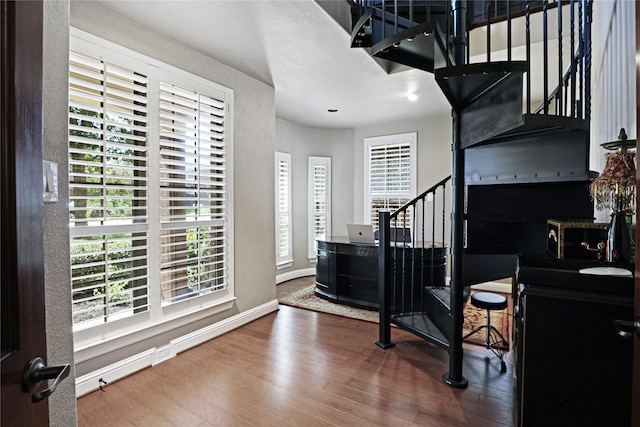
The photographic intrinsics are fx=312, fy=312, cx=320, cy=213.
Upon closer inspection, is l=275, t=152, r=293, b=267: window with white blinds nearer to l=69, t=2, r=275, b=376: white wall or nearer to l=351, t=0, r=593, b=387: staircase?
l=69, t=2, r=275, b=376: white wall

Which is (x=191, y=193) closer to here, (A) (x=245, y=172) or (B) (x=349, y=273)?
(A) (x=245, y=172)

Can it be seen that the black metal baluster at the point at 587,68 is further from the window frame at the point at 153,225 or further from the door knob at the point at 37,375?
the window frame at the point at 153,225

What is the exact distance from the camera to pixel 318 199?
5.99m

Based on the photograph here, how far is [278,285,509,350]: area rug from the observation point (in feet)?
10.4

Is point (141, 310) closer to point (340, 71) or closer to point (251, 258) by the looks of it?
point (251, 258)

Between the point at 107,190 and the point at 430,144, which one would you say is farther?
the point at 430,144

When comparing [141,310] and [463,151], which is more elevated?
[463,151]

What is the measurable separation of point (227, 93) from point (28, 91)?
108 inches

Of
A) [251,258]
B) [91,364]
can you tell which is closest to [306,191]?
[251,258]

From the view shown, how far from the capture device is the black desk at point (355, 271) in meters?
A: 3.79

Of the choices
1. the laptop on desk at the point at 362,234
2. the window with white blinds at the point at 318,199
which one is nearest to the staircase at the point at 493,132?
the laptop on desk at the point at 362,234

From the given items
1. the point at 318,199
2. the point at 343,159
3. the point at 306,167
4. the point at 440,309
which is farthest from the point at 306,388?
the point at 343,159

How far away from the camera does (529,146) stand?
1.97m

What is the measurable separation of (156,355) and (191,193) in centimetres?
141
